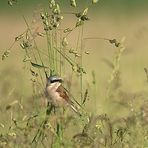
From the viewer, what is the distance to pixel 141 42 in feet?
46.8

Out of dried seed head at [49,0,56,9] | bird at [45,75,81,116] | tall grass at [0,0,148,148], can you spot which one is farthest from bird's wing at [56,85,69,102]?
dried seed head at [49,0,56,9]

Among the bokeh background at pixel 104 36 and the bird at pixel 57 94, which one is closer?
the bird at pixel 57 94

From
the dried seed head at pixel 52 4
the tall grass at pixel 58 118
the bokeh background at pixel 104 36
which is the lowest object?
the tall grass at pixel 58 118

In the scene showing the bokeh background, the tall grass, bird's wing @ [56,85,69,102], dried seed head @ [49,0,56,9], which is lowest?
the tall grass

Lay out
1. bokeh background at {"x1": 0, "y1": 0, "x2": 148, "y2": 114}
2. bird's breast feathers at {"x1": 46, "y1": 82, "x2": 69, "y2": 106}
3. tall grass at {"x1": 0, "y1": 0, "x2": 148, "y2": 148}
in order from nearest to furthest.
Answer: tall grass at {"x1": 0, "y1": 0, "x2": 148, "y2": 148}
bird's breast feathers at {"x1": 46, "y1": 82, "x2": 69, "y2": 106}
bokeh background at {"x1": 0, "y1": 0, "x2": 148, "y2": 114}

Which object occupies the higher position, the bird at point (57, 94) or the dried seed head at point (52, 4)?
the dried seed head at point (52, 4)

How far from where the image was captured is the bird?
6.03 metres

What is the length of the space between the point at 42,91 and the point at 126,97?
0.56m

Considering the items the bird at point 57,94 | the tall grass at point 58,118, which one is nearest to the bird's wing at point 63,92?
the bird at point 57,94

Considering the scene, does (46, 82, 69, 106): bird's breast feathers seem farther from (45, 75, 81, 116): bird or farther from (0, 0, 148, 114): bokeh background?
(0, 0, 148, 114): bokeh background

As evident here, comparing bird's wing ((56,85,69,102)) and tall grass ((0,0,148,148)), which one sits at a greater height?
bird's wing ((56,85,69,102))

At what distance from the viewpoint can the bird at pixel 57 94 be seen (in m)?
6.03

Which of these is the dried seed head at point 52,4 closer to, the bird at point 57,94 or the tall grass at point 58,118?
the tall grass at point 58,118

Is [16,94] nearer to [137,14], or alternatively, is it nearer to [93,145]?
[93,145]
